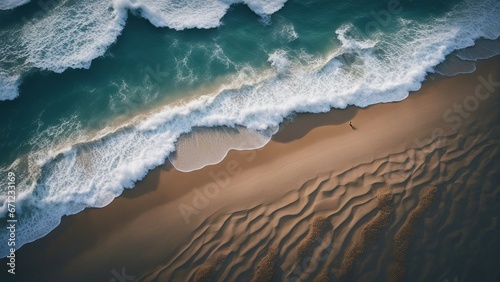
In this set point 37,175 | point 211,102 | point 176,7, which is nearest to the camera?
point 37,175

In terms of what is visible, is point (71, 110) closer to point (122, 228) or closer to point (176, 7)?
point (122, 228)

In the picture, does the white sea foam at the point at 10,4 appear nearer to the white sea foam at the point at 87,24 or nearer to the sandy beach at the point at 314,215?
the white sea foam at the point at 87,24

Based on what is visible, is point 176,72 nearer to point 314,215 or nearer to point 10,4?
point 314,215

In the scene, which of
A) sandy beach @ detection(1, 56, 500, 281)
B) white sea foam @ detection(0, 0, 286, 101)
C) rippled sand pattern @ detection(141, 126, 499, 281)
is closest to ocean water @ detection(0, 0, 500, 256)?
white sea foam @ detection(0, 0, 286, 101)

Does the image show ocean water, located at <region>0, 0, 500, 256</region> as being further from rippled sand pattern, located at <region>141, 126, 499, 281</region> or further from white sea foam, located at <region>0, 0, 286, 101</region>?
rippled sand pattern, located at <region>141, 126, 499, 281</region>

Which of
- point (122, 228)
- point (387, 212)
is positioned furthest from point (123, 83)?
point (387, 212)

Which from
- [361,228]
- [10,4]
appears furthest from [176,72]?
[361,228]

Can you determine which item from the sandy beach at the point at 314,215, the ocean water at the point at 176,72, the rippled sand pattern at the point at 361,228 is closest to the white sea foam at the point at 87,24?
the ocean water at the point at 176,72
